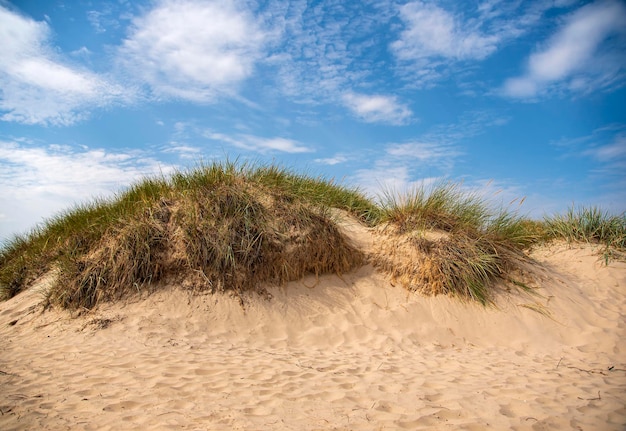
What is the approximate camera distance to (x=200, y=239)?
686cm

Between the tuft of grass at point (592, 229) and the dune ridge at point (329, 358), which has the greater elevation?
the tuft of grass at point (592, 229)

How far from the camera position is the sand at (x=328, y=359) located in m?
3.61

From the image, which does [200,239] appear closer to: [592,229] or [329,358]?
[329,358]

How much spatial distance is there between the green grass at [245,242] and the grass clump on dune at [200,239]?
19 millimetres

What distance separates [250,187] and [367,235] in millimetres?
2659

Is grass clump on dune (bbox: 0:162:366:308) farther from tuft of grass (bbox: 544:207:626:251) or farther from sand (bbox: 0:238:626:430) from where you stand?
tuft of grass (bbox: 544:207:626:251)

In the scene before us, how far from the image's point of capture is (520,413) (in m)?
3.73

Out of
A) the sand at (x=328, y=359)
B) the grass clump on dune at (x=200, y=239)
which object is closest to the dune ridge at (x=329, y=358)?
the sand at (x=328, y=359)

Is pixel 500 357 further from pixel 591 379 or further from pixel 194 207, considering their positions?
pixel 194 207

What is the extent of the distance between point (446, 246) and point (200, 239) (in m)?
4.50

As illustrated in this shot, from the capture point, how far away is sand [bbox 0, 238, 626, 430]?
3.61m

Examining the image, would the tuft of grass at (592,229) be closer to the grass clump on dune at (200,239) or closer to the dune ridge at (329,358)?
the dune ridge at (329,358)

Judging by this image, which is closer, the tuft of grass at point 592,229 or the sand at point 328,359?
the sand at point 328,359

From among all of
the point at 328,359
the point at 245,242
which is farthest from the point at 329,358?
the point at 245,242
